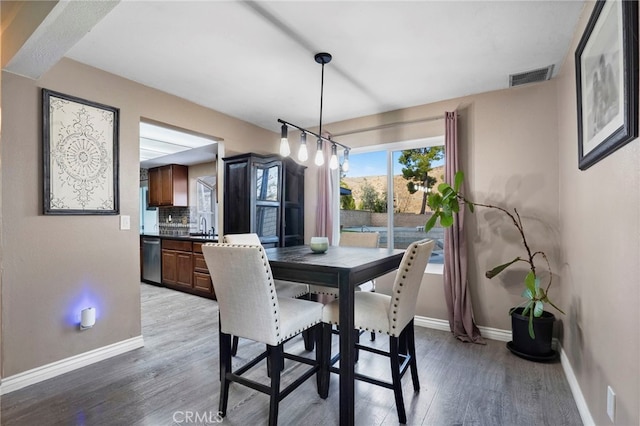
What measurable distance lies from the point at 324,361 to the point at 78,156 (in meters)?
2.48

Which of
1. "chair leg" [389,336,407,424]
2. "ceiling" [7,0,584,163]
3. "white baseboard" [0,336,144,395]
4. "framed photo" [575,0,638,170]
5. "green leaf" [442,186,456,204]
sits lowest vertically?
"white baseboard" [0,336,144,395]

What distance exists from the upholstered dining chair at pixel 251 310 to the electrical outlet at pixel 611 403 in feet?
4.85

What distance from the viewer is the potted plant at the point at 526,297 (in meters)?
2.40

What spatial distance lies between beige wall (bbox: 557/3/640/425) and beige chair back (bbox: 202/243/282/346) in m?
1.54

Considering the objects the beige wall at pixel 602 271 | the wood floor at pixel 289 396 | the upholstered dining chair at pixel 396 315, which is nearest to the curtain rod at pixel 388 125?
the beige wall at pixel 602 271

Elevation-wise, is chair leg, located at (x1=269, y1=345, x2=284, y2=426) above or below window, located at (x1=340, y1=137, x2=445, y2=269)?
below

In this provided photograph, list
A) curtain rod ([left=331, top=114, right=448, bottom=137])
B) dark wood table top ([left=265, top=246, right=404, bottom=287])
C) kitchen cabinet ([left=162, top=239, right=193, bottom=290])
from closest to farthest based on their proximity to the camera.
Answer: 1. dark wood table top ([left=265, top=246, right=404, bottom=287])
2. curtain rod ([left=331, top=114, right=448, bottom=137])
3. kitchen cabinet ([left=162, top=239, right=193, bottom=290])

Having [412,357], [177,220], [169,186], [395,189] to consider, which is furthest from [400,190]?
[177,220]

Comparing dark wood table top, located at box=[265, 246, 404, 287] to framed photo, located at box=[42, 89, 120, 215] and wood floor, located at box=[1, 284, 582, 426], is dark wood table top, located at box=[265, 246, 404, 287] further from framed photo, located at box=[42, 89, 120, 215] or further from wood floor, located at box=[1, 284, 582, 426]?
framed photo, located at box=[42, 89, 120, 215]

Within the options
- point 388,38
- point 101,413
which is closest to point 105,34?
point 388,38

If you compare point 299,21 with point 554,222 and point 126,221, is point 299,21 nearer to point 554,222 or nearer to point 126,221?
point 126,221

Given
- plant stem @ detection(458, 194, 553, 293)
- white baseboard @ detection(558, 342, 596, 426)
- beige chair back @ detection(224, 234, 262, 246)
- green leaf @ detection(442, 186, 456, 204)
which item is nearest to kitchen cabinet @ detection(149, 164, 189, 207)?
beige chair back @ detection(224, 234, 262, 246)

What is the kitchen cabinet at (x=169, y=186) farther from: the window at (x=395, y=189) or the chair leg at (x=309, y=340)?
the chair leg at (x=309, y=340)

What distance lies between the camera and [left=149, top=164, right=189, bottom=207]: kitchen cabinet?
5.92 metres
